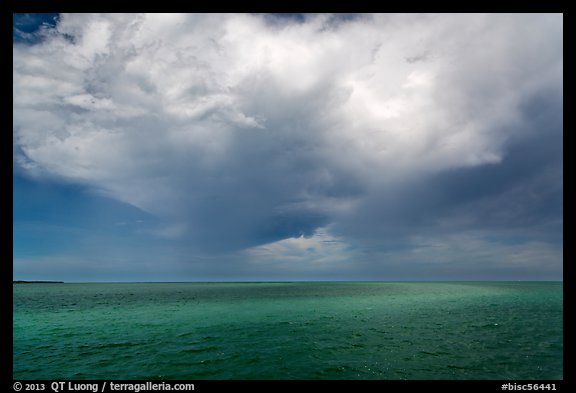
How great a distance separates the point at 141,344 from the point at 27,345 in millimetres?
13534

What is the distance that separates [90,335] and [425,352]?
3879 centimetres

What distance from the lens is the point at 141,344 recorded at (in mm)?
29281

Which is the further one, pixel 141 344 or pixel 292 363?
pixel 141 344

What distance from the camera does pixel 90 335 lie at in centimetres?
3412

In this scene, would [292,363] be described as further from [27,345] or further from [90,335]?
[27,345]
